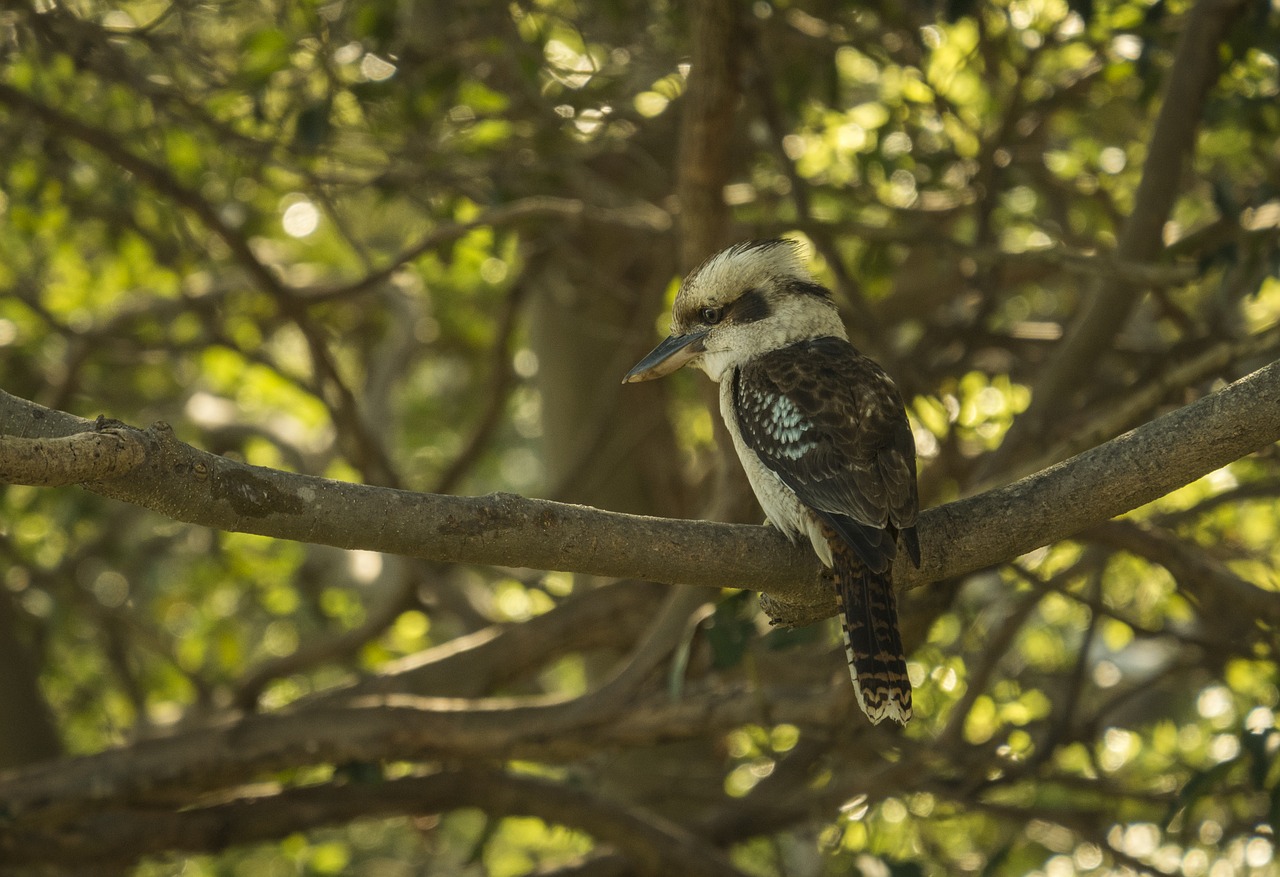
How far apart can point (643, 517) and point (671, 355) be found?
4.46 feet

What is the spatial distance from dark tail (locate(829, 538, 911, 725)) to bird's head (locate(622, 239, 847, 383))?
0.89m

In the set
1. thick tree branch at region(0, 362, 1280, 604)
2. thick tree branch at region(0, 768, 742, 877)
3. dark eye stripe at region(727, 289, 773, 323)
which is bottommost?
thick tree branch at region(0, 768, 742, 877)

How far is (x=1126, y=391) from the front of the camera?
14.6 ft

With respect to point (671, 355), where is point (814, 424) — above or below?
above

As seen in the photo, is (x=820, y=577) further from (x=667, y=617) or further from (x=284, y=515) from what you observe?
(x=667, y=617)

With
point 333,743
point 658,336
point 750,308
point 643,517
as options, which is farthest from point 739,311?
point 658,336

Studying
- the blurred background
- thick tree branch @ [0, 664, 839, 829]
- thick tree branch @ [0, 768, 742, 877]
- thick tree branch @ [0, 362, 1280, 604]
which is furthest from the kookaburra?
thick tree branch @ [0, 768, 742, 877]

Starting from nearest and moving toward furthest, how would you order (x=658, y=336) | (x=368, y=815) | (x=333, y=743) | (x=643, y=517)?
1. (x=643, y=517)
2. (x=333, y=743)
3. (x=368, y=815)
4. (x=658, y=336)

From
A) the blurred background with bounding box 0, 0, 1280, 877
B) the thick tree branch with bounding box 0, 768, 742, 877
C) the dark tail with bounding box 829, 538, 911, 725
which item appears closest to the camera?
the dark tail with bounding box 829, 538, 911, 725

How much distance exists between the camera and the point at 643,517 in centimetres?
235

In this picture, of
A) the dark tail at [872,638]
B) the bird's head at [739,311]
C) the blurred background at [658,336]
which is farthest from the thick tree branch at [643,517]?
the bird's head at [739,311]

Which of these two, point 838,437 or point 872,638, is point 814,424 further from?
point 872,638

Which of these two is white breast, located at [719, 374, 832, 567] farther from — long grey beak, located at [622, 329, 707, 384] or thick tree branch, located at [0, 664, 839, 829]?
thick tree branch, located at [0, 664, 839, 829]

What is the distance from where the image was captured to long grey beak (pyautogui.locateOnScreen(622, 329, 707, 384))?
143 inches
